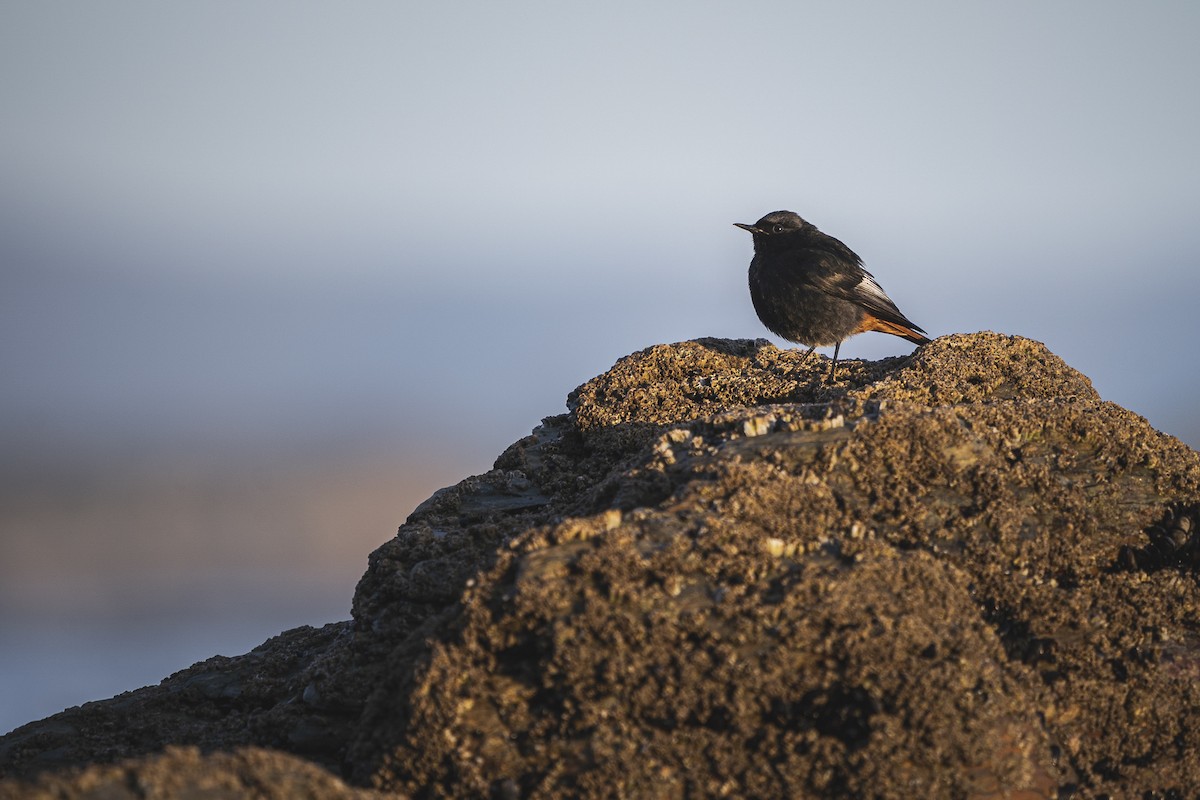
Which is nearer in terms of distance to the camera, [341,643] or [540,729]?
[540,729]

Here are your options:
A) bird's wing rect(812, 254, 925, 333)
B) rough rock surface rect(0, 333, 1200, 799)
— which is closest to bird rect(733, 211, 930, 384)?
bird's wing rect(812, 254, 925, 333)

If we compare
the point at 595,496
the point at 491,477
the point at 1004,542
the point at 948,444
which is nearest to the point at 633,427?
the point at 491,477

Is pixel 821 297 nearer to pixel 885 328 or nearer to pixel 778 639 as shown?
pixel 885 328

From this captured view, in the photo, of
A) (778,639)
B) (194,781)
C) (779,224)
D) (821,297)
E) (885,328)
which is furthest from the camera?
(779,224)

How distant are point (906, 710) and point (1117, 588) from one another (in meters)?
1.57

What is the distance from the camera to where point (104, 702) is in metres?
5.52

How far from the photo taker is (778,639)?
134 inches

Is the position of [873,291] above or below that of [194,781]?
above

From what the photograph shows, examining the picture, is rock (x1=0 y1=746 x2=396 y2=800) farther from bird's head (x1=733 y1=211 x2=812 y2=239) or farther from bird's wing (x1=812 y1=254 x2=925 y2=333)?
bird's head (x1=733 y1=211 x2=812 y2=239)

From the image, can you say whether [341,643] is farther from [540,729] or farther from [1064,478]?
[1064,478]

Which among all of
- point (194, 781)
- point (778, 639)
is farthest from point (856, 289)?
point (194, 781)

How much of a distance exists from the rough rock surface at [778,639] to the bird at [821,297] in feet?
16.7

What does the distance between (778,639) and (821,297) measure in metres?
7.54

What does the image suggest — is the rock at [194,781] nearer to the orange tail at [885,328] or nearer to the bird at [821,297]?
the bird at [821,297]
